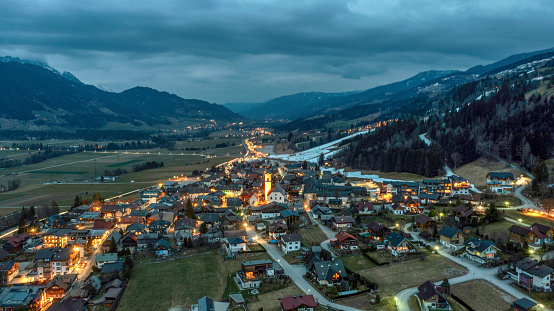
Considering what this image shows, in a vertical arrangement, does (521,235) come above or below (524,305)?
below

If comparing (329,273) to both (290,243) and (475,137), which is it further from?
(475,137)

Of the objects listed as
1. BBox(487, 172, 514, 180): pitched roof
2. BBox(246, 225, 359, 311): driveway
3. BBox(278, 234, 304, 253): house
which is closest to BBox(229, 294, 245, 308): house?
BBox(246, 225, 359, 311): driveway

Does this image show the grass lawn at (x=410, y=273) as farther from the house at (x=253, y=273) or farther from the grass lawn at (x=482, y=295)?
the house at (x=253, y=273)

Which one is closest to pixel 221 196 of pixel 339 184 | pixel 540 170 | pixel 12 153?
pixel 339 184

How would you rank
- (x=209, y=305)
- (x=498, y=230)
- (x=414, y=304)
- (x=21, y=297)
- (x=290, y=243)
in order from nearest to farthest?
(x=209, y=305)
(x=414, y=304)
(x=21, y=297)
(x=290, y=243)
(x=498, y=230)

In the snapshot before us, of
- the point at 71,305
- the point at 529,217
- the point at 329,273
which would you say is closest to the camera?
the point at 71,305

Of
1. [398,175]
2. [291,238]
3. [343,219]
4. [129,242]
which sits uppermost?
[129,242]

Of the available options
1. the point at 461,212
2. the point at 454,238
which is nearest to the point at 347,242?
the point at 454,238
